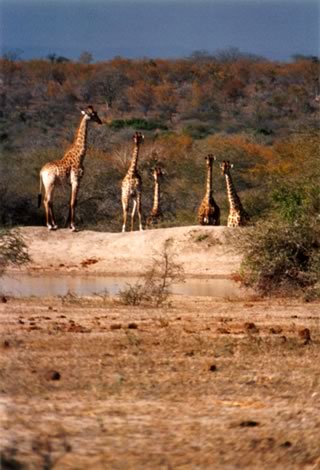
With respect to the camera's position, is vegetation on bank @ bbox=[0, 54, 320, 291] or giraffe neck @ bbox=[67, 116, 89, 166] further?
giraffe neck @ bbox=[67, 116, 89, 166]

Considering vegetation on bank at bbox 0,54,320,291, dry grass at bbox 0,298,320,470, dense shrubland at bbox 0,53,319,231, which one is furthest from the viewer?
dense shrubland at bbox 0,53,319,231

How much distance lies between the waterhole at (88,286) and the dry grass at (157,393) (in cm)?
591

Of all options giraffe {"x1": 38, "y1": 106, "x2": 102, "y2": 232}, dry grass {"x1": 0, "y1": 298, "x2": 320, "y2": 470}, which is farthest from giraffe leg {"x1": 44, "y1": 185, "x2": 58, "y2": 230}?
dry grass {"x1": 0, "y1": 298, "x2": 320, "y2": 470}

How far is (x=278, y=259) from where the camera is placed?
17062mm

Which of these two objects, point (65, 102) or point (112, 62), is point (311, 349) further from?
point (112, 62)

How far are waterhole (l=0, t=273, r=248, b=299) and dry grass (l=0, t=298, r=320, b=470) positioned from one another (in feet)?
19.4

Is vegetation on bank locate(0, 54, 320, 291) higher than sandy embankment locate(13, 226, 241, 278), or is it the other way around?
vegetation on bank locate(0, 54, 320, 291)

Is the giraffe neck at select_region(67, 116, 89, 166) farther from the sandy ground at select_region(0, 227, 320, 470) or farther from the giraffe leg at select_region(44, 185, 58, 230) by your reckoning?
the sandy ground at select_region(0, 227, 320, 470)

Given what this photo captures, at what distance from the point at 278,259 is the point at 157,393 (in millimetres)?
9816

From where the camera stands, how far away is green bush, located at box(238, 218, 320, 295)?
1697 centimetres

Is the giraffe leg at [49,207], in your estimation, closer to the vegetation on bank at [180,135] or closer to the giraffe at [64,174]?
the giraffe at [64,174]

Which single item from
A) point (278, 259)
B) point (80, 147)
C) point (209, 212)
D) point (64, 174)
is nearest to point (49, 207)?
point (64, 174)

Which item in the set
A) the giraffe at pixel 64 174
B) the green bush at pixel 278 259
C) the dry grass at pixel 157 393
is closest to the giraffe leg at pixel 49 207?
the giraffe at pixel 64 174

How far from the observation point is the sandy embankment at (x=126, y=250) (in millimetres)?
23781
